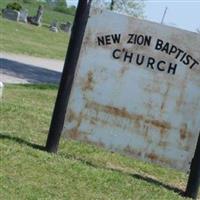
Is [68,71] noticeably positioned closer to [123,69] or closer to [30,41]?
[123,69]

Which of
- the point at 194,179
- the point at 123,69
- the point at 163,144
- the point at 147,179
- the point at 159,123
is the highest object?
the point at 123,69

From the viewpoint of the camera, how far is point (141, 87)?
293 inches

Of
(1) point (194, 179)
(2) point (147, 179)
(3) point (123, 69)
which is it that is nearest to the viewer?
(1) point (194, 179)

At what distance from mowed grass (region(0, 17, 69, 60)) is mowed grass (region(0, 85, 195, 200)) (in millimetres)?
17796

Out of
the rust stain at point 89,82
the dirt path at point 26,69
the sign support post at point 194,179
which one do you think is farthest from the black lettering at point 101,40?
the dirt path at point 26,69

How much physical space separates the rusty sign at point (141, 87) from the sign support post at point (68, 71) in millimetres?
157

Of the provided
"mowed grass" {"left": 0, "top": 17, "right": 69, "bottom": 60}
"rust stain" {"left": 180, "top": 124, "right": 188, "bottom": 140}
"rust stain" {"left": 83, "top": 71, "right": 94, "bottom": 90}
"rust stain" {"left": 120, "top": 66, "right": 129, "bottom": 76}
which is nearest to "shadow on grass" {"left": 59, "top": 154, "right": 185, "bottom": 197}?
"rust stain" {"left": 180, "top": 124, "right": 188, "bottom": 140}

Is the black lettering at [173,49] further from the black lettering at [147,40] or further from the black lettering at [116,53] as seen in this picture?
the black lettering at [116,53]

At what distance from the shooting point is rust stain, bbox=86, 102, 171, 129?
7430mm

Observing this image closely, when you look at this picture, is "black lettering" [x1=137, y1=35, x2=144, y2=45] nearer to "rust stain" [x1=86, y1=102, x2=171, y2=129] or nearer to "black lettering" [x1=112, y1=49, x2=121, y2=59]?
"black lettering" [x1=112, y1=49, x2=121, y2=59]

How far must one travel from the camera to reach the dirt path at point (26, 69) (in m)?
17.8

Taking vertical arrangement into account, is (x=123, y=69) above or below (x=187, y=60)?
below

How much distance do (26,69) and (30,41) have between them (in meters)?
12.6

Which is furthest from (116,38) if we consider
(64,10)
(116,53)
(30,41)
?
(64,10)
